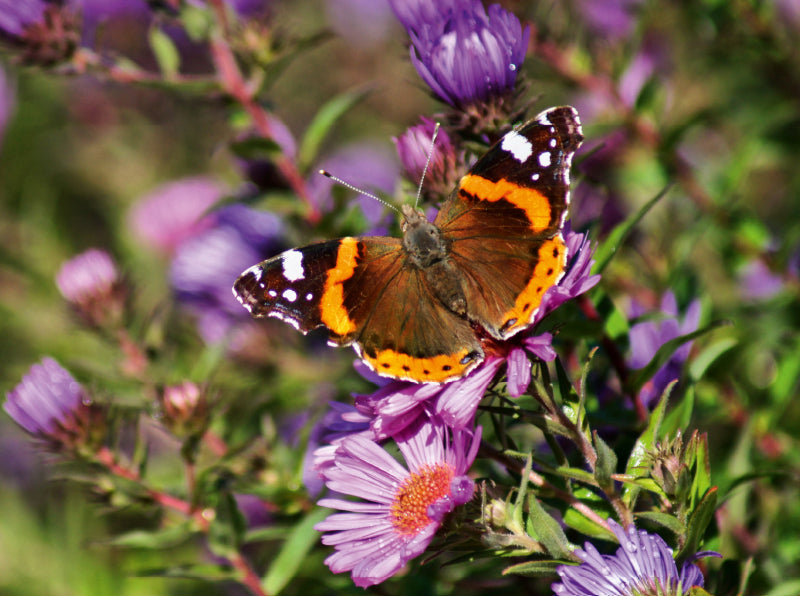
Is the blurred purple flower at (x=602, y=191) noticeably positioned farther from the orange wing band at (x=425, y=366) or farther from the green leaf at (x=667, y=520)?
the green leaf at (x=667, y=520)

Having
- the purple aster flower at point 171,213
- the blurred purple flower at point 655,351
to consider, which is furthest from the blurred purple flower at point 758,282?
the purple aster flower at point 171,213

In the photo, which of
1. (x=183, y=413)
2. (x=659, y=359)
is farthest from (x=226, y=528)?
(x=659, y=359)

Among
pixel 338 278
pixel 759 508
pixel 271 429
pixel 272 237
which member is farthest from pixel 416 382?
pixel 272 237

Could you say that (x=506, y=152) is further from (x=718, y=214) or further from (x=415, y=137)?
(x=718, y=214)

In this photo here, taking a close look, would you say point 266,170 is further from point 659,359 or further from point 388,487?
point 659,359

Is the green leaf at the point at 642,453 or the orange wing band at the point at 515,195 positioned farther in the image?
the orange wing band at the point at 515,195

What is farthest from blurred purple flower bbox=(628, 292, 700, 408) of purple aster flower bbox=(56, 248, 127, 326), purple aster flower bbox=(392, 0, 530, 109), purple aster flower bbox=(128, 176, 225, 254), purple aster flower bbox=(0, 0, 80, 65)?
purple aster flower bbox=(128, 176, 225, 254)
